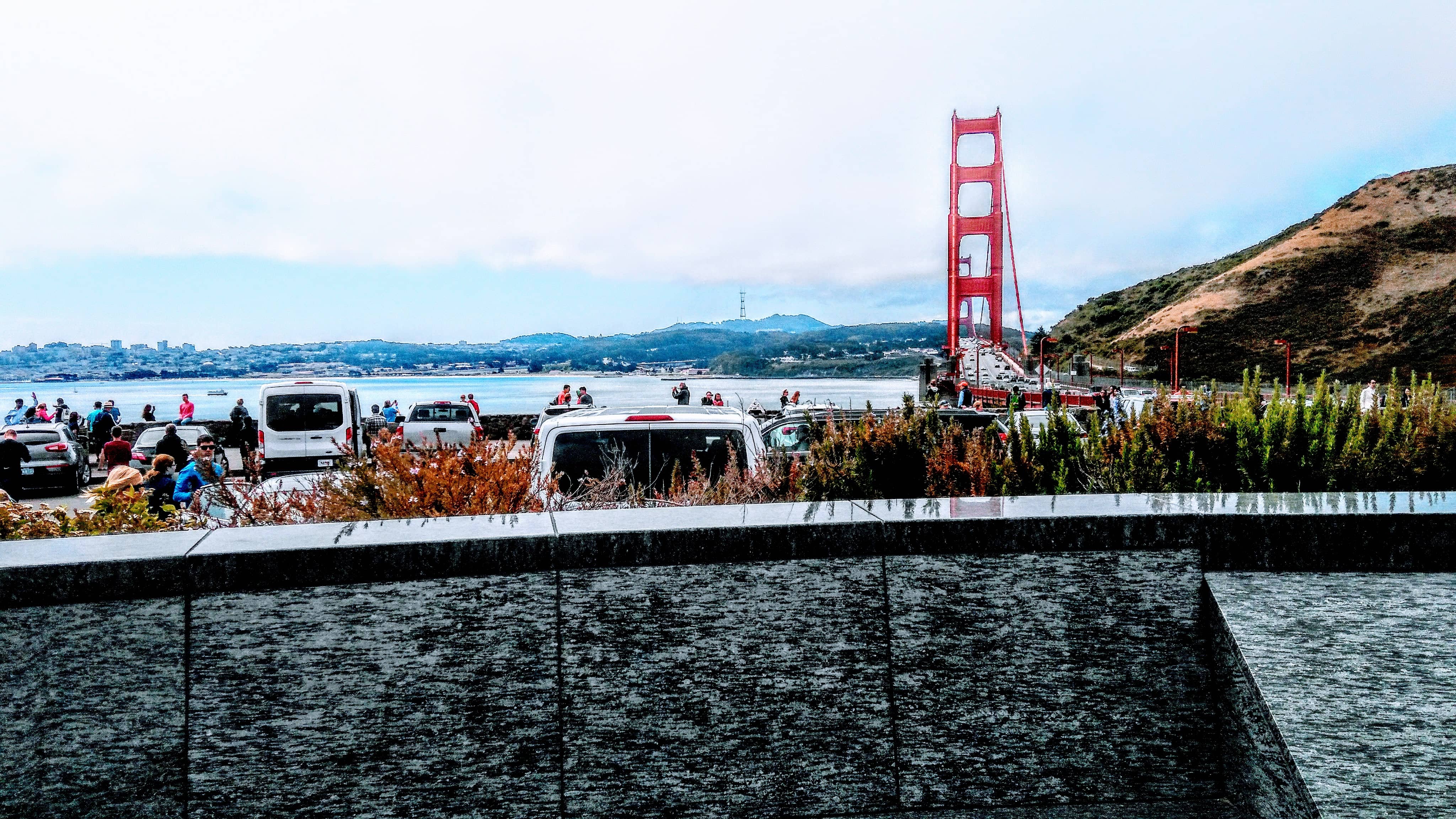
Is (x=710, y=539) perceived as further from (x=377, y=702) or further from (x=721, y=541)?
(x=377, y=702)

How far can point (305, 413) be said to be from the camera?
816 inches

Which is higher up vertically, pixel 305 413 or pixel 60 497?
pixel 305 413

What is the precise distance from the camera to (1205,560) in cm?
387

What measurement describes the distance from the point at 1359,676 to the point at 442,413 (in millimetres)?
25357

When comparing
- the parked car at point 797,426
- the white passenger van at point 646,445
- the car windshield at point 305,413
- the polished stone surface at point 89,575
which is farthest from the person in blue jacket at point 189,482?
the car windshield at point 305,413

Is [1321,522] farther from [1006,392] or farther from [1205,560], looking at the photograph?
[1006,392]

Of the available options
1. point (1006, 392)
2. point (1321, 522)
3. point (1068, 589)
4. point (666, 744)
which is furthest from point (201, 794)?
point (1006, 392)

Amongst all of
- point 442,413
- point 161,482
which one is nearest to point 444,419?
point 442,413

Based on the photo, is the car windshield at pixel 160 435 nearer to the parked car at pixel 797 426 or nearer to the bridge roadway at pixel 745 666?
the parked car at pixel 797 426

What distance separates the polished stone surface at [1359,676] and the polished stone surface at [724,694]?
1.24 metres

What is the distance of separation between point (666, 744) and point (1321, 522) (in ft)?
8.10

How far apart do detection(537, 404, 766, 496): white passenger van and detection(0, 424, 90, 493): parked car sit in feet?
57.8

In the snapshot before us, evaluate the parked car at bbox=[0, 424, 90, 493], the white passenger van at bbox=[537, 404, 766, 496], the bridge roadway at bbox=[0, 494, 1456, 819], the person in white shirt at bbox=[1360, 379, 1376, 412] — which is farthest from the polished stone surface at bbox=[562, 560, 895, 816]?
the parked car at bbox=[0, 424, 90, 493]

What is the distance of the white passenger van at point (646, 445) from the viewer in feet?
21.8
